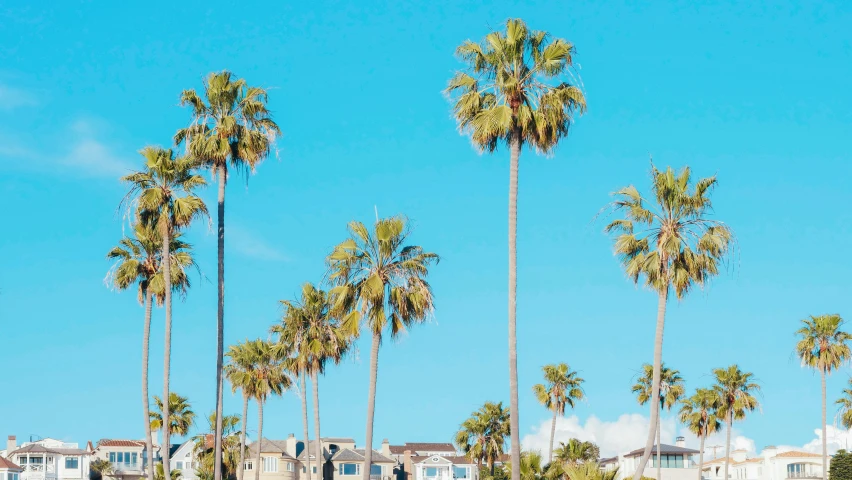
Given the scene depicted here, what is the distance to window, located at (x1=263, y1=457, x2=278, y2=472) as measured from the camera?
133875mm

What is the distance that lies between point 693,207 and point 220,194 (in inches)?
764

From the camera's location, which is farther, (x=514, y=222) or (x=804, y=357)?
(x=804, y=357)

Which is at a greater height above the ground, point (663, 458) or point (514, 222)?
point (514, 222)

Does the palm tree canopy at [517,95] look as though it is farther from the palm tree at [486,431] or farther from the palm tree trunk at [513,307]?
the palm tree at [486,431]

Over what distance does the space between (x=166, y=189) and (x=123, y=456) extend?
3923 inches

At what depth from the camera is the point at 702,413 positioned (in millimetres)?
105000

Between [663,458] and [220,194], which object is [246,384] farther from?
[663,458]

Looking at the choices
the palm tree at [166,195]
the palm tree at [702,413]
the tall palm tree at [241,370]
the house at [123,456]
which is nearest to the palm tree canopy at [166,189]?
the palm tree at [166,195]

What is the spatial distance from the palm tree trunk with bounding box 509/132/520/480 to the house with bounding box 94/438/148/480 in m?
108

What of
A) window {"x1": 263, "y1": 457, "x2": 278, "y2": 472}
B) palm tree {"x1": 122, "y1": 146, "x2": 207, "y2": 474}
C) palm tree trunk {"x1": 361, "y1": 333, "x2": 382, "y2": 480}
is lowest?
window {"x1": 263, "y1": 457, "x2": 278, "y2": 472}

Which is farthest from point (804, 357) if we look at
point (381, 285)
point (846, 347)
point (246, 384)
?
point (381, 285)

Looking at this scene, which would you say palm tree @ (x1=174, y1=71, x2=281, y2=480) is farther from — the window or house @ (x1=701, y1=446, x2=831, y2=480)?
house @ (x1=701, y1=446, x2=831, y2=480)

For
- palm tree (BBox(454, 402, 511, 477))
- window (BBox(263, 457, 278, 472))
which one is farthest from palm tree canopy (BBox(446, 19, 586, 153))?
window (BBox(263, 457, 278, 472))

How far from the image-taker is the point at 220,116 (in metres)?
48.7
